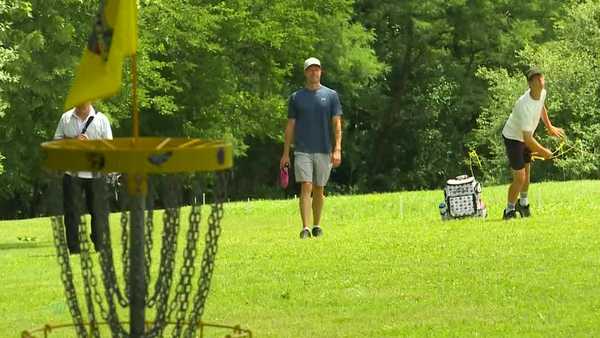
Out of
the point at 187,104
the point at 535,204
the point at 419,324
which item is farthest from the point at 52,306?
the point at 187,104

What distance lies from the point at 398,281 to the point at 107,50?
5701mm

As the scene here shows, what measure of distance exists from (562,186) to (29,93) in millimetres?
14768

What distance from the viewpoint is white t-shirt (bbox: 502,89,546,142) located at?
1677 cm

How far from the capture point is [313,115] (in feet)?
52.7

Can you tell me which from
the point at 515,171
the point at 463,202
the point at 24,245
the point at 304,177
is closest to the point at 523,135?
the point at 515,171

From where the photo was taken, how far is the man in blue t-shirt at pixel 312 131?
52.8 feet

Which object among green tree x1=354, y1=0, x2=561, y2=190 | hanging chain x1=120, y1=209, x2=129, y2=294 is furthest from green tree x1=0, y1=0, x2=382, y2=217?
hanging chain x1=120, y1=209, x2=129, y2=294

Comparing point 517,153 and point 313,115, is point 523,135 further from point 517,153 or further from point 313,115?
point 313,115

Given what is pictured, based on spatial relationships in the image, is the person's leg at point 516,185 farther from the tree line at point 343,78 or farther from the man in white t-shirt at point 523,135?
the tree line at point 343,78

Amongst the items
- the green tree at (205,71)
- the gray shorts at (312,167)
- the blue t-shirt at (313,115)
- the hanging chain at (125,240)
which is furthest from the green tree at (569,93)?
the hanging chain at (125,240)

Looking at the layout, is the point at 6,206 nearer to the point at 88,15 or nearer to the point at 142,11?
the point at 142,11

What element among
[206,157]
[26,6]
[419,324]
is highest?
[26,6]

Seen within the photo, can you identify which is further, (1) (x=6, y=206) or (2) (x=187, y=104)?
(1) (x=6, y=206)

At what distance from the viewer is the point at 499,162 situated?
51.9 m
